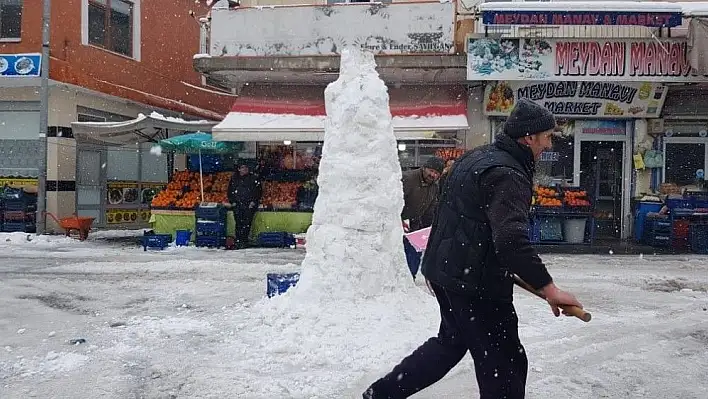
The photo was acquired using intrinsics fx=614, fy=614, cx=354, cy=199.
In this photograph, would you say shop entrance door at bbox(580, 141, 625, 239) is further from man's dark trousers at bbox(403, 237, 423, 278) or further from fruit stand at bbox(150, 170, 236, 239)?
man's dark trousers at bbox(403, 237, 423, 278)

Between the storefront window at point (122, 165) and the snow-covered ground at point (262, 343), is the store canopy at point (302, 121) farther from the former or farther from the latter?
the storefront window at point (122, 165)

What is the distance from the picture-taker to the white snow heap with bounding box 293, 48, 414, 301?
555 cm

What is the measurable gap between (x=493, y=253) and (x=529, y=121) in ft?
2.13

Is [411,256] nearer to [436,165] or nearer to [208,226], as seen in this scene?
[436,165]

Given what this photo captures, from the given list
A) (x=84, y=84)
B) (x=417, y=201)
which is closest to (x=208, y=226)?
(x=84, y=84)

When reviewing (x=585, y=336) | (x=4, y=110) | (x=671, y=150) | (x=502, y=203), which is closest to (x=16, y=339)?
(x=502, y=203)

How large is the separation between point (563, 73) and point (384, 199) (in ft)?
25.8

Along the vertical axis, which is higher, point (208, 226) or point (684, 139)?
point (684, 139)

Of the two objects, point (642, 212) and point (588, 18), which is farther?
point (642, 212)

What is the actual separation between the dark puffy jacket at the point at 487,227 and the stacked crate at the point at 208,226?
31.7 feet

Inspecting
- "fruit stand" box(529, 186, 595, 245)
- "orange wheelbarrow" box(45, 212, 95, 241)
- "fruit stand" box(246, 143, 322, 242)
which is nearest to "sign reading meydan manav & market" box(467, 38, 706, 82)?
"fruit stand" box(529, 186, 595, 245)

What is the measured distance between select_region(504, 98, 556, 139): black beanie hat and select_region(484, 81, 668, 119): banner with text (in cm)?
1078

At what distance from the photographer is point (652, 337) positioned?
18.4 feet

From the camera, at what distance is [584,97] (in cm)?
1348
